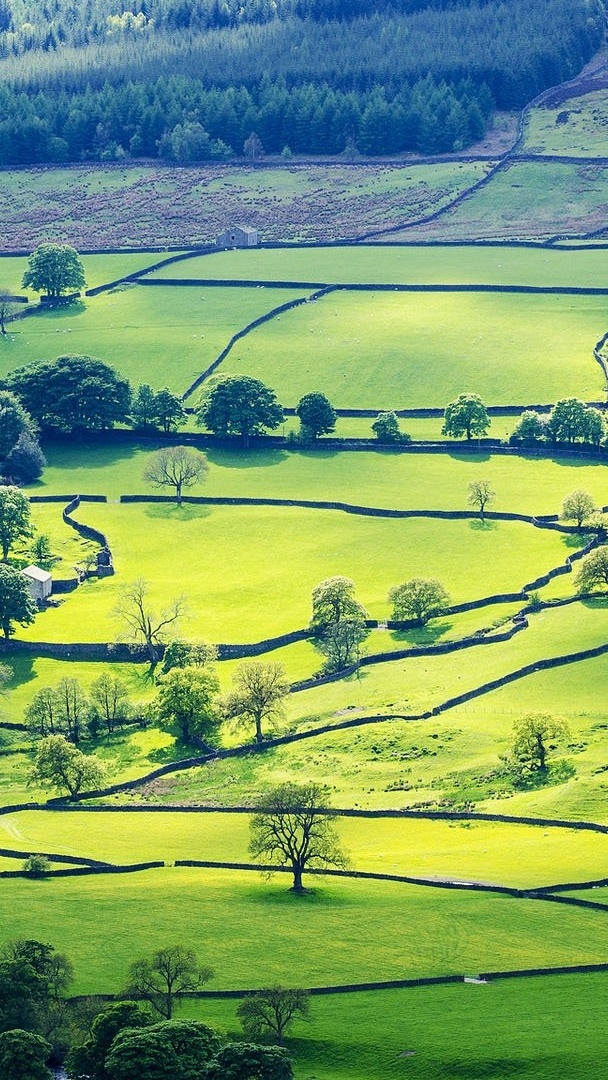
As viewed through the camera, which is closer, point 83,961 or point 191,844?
point 83,961

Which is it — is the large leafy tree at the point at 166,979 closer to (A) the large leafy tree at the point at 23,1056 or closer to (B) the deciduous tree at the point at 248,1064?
(A) the large leafy tree at the point at 23,1056

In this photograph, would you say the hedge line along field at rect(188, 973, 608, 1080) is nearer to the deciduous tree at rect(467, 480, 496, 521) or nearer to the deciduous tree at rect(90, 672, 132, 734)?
the deciduous tree at rect(90, 672, 132, 734)

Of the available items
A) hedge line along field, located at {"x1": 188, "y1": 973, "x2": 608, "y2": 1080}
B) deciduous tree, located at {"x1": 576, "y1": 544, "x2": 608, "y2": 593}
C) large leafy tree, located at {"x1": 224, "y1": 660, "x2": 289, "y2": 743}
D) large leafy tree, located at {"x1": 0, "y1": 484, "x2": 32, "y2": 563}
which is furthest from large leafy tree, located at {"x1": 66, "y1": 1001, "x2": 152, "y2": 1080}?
large leafy tree, located at {"x1": 0, "y1": 484, "x2": 32, "y2": 563}

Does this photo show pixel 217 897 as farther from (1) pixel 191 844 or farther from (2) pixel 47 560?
(2) pixel 47 560

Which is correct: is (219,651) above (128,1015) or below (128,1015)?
above

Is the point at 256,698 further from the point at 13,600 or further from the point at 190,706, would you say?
the point at 13,600

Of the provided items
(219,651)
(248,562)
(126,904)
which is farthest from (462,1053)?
(248,562)
